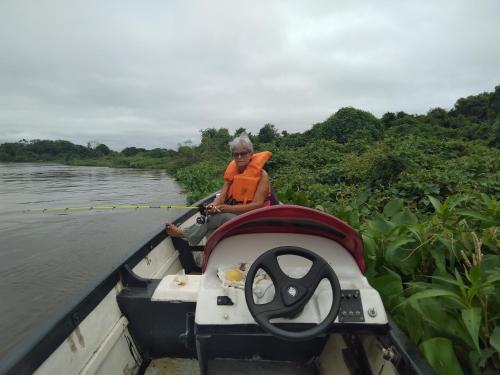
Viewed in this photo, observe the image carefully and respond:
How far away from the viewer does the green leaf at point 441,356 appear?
1.33m

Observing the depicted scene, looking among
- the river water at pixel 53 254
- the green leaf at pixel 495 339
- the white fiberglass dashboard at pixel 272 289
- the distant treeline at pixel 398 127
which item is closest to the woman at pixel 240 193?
the river water at pixel 53 254

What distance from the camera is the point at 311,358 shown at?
2047mm

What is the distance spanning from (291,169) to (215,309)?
36.3 feet

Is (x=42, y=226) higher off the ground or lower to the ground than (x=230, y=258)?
lower

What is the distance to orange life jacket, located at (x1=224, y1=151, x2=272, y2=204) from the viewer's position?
3.47 meters

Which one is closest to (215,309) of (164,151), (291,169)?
(291,169)

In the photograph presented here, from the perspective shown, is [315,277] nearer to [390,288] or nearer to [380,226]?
[390,288]

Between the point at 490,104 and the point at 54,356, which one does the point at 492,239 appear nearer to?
the point at 54,356

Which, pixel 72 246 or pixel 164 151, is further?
pixel 164 151

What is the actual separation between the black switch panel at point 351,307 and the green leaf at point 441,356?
0.32 m

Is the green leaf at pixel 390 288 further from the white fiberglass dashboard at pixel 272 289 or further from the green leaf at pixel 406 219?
the green leaf at pixel 406 219

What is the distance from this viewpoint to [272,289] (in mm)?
1507

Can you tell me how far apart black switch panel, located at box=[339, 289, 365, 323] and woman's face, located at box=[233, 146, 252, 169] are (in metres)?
2.22

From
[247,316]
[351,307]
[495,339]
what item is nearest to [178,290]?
[247,316]
